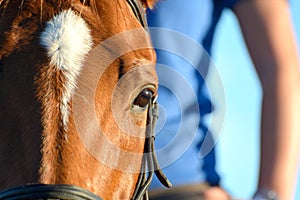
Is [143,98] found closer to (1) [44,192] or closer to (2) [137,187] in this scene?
(2) [137,187]

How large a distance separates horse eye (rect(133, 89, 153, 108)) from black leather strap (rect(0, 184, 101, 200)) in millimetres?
650

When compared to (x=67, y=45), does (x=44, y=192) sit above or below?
below

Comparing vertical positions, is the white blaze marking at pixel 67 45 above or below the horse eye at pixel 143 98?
above

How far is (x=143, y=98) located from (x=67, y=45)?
49cm

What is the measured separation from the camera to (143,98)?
4.46 meters

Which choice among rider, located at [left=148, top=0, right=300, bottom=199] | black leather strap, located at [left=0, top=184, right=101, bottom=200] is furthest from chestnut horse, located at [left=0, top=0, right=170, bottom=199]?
rider, located at [left=148, top=0, right=300, bottom=199]

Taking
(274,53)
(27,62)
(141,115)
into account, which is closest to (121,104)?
(141,115)

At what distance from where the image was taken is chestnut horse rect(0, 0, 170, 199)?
4.02m

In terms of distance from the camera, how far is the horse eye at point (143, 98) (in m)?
4.45

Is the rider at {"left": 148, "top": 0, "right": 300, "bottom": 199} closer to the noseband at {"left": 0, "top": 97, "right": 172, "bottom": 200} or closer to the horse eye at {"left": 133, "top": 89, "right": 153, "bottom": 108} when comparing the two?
the noseband at {"left": 0, "top": 97, "right": 172, "bottom": 200}

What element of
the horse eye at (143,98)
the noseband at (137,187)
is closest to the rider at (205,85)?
the noseband at (137,187)

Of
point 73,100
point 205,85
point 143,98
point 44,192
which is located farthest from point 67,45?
point 205,85

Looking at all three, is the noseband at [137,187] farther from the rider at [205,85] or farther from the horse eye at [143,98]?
the rider at [205,85]

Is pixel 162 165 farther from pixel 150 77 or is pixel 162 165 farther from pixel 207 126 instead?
pixel 150 77
